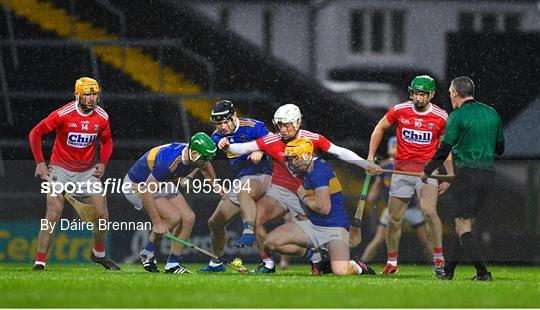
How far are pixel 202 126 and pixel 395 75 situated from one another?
2808 mm

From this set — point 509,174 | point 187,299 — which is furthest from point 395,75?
point 187,299

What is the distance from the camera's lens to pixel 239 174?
13.2 metres

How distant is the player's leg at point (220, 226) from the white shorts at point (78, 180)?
0.97 metres

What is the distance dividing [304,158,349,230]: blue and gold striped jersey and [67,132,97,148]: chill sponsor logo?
5.94 feet

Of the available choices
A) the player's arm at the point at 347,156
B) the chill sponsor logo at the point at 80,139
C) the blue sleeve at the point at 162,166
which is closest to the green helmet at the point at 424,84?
the player's arm at the point at 347,156

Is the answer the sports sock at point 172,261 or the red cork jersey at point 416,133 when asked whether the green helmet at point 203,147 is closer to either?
the sports sock at point 172,261

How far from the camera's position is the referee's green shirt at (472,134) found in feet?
38.7

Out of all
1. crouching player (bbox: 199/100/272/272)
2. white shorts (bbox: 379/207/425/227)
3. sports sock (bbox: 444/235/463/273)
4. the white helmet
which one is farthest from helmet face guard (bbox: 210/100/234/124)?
white shorts (bbox: 379/207/425/227)

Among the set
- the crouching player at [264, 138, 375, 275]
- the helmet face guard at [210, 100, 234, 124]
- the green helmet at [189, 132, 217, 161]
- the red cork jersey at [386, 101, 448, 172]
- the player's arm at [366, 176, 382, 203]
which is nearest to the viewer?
the green helmet at [189, 132, 217, 161]

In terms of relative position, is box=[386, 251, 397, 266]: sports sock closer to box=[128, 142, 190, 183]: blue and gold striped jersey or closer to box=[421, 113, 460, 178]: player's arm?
box=[421, 113, 460, 178]: player's arm

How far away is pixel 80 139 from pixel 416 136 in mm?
2599

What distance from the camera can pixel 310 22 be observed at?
20.0 metres

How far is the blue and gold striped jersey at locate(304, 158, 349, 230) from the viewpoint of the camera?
1251cm

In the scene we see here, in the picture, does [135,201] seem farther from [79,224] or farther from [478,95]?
[478,95]
